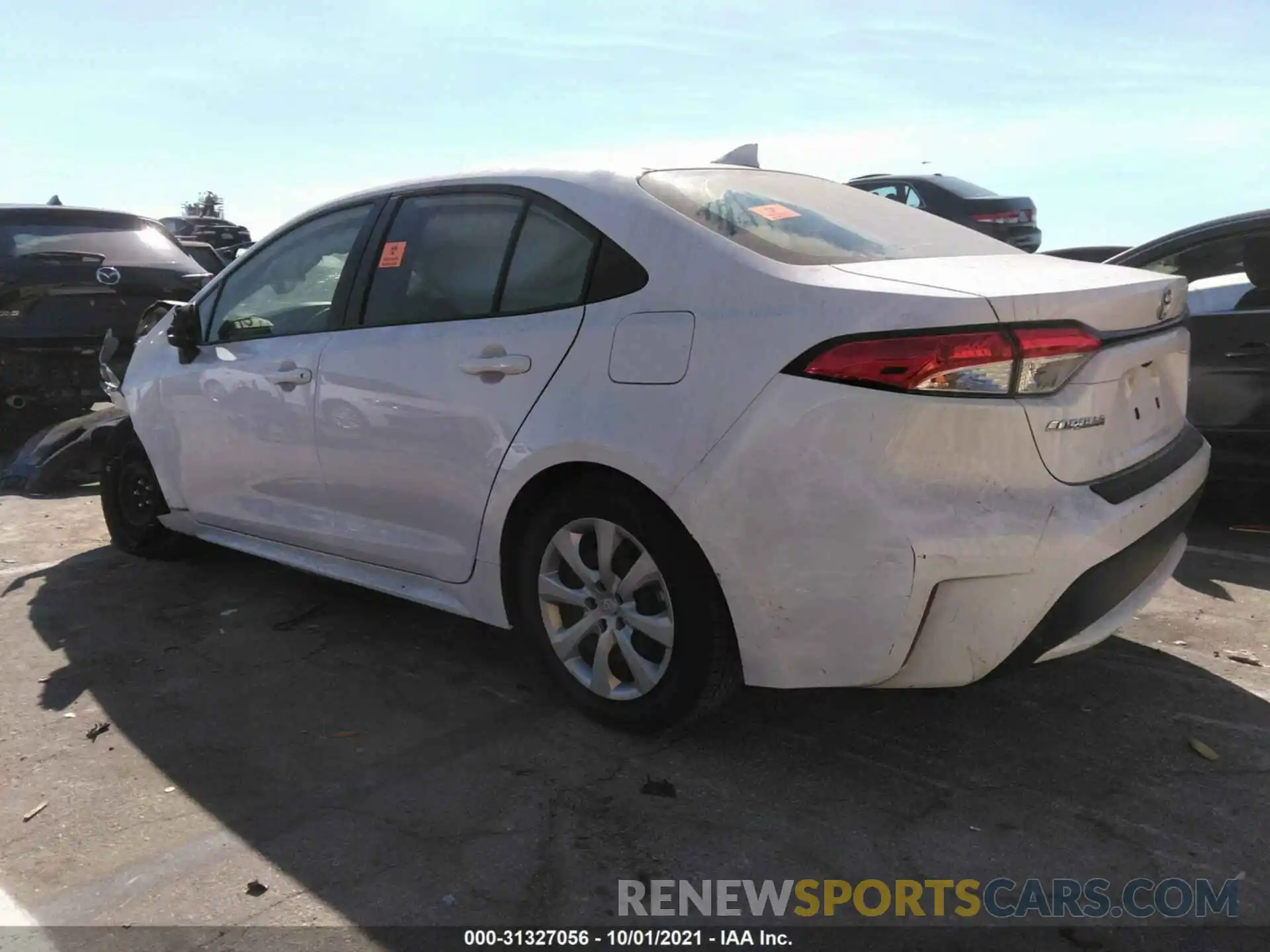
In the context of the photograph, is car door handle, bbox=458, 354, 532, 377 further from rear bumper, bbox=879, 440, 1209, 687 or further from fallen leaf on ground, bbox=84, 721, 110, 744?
fallen leaf on ground, bbox=84, 721, 110, 744

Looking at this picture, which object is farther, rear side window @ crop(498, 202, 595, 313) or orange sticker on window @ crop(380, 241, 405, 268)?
orange sticker on window @ crop(380, 241, 405, 268)

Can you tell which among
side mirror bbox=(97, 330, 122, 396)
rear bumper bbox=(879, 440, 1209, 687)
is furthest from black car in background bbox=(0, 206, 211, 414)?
rear bumper bbox=(879, 440, 1209, 687)

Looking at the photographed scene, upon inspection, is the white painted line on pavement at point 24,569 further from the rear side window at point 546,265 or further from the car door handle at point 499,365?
the rear side window at point 546,265

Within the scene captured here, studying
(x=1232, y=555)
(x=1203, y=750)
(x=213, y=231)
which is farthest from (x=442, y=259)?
(x=213, y=231)

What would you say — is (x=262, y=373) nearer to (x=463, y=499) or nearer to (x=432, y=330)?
(x=432, y=330)

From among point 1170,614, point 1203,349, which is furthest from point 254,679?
point 1203,349

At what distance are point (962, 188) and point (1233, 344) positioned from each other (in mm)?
7716

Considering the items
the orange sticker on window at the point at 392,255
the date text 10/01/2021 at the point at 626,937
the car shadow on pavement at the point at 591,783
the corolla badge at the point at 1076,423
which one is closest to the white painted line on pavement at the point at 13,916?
the car shadow on pavement at the point at 591,783

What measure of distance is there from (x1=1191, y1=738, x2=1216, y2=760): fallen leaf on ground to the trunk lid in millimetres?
839

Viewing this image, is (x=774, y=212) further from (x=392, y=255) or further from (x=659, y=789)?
(x=659, y=789)

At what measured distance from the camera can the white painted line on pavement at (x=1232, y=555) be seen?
4707 millimetres

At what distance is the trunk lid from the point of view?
2512 mm

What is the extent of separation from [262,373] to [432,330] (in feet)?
3.18

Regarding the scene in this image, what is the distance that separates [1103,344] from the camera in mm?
2637
